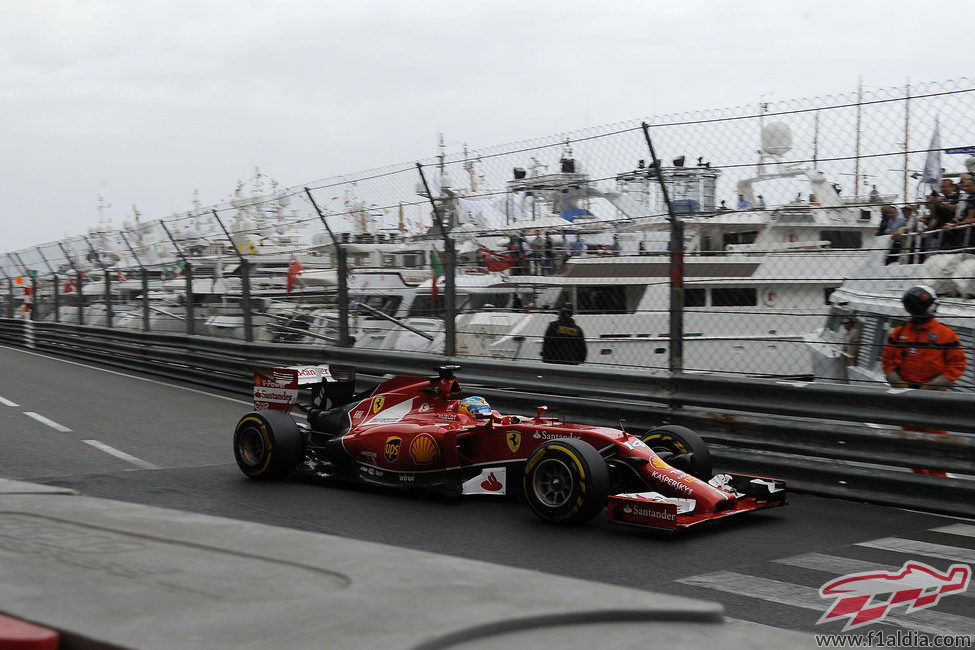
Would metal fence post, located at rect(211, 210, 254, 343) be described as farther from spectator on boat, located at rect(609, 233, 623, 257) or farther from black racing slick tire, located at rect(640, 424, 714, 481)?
black racing slick tire, located at rect(640, 424, 714, 481)

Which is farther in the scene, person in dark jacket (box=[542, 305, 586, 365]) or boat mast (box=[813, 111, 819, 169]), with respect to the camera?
person in dark jacket (box=[542, 305, 586, 365])

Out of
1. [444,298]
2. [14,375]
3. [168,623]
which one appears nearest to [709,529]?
[168,623]

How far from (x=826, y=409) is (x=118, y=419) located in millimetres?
8080

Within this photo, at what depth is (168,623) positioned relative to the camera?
2430 millimetres

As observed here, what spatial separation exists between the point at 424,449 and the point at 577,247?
3582 millimetres

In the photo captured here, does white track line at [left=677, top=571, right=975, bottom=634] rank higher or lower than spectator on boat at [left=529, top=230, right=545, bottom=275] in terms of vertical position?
lower

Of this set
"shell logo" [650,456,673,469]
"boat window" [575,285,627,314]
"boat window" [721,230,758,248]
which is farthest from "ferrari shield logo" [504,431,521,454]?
"boat window" [721,230,758,248]

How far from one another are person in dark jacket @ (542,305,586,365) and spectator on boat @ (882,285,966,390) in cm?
314

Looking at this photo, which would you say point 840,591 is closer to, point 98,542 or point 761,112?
point 98,542

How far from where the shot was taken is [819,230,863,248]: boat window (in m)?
18.0

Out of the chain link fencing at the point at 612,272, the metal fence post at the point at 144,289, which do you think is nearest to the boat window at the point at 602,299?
the chain link fencing at the point at 612,272

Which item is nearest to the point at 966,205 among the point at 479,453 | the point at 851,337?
the point at 851,337

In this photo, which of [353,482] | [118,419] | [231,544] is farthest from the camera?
[118,419]

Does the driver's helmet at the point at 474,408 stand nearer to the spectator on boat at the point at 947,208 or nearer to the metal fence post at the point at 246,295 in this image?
the spectator on boat at the point at 947,208
